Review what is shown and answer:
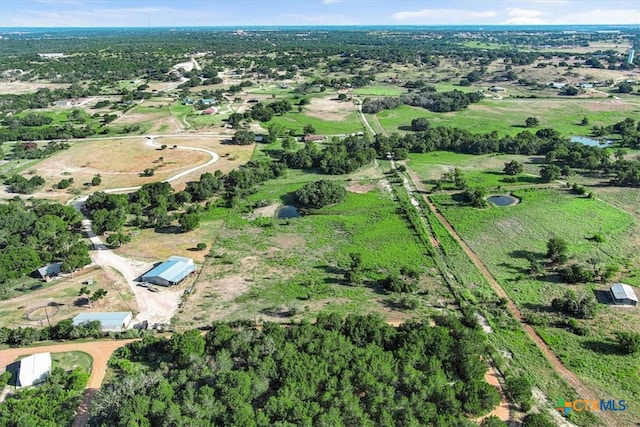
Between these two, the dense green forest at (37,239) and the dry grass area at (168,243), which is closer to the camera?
the dense green forest at (37,239)

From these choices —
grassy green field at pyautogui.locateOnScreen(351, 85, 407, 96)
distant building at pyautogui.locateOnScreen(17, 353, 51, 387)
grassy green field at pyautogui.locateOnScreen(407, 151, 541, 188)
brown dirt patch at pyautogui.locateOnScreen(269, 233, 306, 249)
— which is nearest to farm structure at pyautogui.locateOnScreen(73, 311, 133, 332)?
distant building at pyautogui.locateOnScreen(17, 353, 51, 387)

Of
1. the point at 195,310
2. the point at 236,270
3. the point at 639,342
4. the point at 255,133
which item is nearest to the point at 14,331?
the point at 195,310

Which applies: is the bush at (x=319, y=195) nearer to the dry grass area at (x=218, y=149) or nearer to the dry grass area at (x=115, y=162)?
the dry grass area at (x=218, y=149)

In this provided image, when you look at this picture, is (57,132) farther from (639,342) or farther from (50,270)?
(639,342)

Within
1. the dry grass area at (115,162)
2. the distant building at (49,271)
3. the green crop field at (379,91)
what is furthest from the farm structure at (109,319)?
the green crop field at (379,91)

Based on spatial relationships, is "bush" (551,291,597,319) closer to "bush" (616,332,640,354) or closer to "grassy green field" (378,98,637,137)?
"bush" (616,332,640,354)

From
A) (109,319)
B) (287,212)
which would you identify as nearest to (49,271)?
(109,319)
